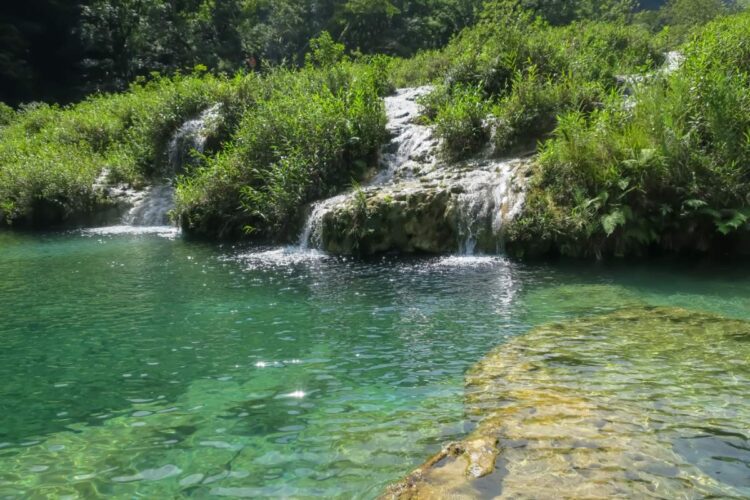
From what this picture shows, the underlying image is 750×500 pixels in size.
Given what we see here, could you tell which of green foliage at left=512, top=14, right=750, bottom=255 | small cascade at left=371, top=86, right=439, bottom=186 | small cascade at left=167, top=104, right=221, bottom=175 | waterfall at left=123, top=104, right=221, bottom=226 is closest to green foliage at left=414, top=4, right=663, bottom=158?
small cascade at left=371, top=86, right=439, bottom=186

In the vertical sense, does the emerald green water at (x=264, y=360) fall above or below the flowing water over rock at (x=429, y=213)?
below

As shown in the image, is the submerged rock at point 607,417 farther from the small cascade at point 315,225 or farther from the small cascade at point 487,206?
the small cascade at point 315,225

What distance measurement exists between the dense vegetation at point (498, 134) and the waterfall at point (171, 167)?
0.50 meters

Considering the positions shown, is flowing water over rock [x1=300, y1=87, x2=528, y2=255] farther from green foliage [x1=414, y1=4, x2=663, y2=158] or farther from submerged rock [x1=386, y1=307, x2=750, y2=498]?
submerged rock [x1=386, y1=307, x2=750, y2=498]

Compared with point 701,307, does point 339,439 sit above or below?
below

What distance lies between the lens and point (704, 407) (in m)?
4.65

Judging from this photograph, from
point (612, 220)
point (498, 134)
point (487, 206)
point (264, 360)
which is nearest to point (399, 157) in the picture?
point (498, 134)

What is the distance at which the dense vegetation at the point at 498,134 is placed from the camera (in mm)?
10977

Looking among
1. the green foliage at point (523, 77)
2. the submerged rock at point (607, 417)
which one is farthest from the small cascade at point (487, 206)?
the submerged rock at point (607, 417)

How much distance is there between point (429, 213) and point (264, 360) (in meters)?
7.21

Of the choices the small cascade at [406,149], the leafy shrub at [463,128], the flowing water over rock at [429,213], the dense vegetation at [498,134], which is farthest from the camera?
the small cascade at [406,149]

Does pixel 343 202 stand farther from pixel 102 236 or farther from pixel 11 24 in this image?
pixel 11 24

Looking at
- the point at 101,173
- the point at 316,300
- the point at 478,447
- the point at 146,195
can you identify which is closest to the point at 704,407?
the point at 478,447

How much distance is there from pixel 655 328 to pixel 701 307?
5.12 feet
